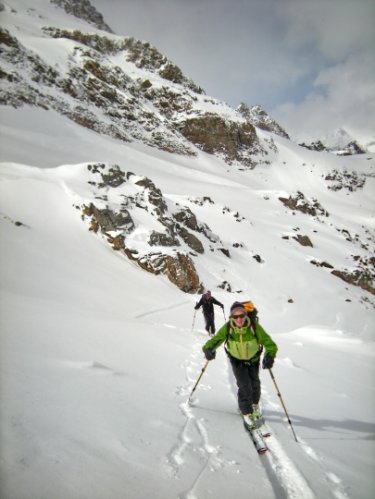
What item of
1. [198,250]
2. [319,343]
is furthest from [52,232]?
[319,343]

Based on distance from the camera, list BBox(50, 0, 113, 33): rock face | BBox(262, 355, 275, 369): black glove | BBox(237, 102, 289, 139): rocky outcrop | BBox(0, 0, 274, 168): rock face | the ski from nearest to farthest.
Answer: the ski
BBox(262, 355, 275, 369): black glove
BBox(0, 0, 274, 168): rock face
BBox(50, 0, 113, 33): rock face
BBox(237, 102, 289, 139): rocky outcrop

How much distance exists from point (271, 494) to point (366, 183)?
8306 cm

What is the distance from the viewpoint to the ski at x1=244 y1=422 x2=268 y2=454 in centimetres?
359

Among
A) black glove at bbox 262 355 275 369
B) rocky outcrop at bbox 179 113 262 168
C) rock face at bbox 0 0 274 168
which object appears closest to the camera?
black glove at bbox 262 355 275 369

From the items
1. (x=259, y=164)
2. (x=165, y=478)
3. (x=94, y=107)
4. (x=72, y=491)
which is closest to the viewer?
(x=72, y=491)

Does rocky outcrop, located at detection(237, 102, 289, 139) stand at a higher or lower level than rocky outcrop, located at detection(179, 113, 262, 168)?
higher

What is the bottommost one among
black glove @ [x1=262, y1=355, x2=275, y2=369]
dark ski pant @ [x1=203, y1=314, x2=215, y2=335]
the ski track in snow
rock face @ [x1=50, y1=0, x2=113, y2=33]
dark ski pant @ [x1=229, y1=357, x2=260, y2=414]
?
dark ski pant @ [x1=203, y1=314, x2=215, y2=335]

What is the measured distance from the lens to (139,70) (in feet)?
270

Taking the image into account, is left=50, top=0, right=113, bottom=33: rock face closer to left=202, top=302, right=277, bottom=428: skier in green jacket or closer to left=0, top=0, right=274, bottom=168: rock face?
left=0, top=0, right=274, bottom=168: rock face

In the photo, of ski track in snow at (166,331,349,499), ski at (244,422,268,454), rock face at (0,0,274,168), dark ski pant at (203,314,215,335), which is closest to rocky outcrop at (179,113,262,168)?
rock face at (0,0,274,168)

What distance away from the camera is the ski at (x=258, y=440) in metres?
3.59

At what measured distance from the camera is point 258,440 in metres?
3.75

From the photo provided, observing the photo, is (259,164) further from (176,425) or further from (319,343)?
(176,425)

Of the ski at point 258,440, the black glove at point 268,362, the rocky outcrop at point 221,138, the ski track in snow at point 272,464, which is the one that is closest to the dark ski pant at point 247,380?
the black glove at point 268,362
